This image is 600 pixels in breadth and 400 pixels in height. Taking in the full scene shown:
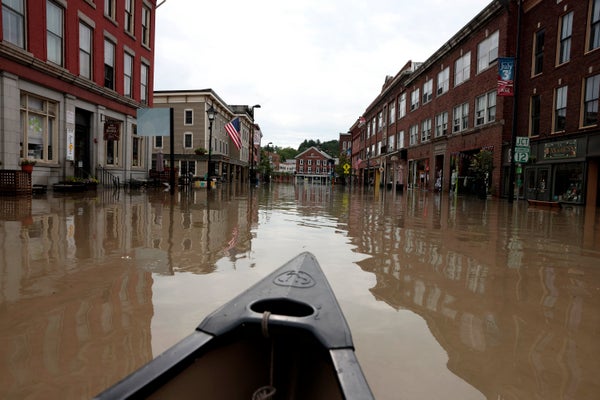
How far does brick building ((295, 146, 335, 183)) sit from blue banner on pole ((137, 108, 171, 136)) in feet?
320

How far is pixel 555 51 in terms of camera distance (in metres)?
18.3

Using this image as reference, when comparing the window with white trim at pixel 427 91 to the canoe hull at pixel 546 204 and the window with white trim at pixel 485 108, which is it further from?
the canoe hull at pixel 546 204

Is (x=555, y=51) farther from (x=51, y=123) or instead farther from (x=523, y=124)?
(x=51, y=123)

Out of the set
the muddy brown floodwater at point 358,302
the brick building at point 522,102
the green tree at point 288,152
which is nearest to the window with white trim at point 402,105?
the brick building at point 522,102

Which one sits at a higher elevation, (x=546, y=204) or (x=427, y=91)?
(x=427, y=91)

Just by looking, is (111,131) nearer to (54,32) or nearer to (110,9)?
(54,32)

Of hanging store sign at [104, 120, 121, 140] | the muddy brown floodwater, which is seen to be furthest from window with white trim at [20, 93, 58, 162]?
the muddy brown floodwater

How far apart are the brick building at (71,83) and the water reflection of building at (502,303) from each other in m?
13.9

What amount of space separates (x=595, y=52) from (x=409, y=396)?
1987 centimetres

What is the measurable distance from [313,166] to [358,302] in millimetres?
112990

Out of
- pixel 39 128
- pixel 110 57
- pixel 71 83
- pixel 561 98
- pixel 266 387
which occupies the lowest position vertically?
pixel 266 387

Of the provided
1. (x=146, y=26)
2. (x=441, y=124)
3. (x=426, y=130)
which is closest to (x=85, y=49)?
(x=146, y=26)

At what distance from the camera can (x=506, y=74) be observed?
16.9 metres

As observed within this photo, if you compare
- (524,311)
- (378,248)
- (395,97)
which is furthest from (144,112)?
(395,97)
